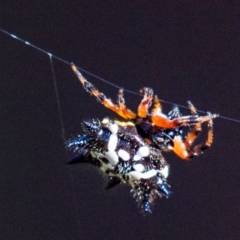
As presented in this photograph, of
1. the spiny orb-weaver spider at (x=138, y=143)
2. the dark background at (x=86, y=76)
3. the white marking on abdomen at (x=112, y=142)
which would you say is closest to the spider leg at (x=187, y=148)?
the spiny orb-weaver spider at (x=138, y=143)

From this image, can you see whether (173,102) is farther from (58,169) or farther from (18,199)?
(18,199)

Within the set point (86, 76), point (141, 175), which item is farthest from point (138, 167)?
point (86, 76)

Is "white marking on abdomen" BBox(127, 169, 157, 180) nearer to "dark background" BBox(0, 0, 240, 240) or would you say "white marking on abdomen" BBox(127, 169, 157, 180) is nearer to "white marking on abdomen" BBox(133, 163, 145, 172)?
"white marking on abdomen" BBox(133, 163, 145, 172)

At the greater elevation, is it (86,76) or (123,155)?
(86,76)

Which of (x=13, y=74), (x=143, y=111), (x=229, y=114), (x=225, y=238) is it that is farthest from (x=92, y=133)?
(x=225, y=238)

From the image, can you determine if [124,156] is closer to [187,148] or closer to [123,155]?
[123,155]

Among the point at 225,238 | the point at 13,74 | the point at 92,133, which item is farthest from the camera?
the point at 225,238
